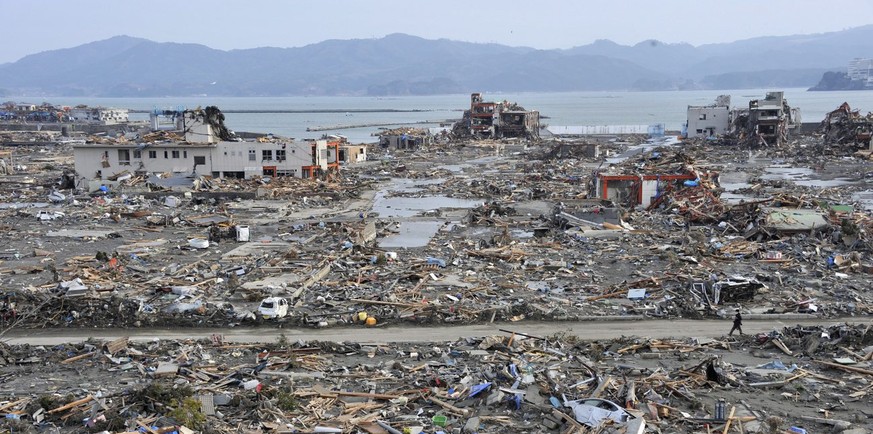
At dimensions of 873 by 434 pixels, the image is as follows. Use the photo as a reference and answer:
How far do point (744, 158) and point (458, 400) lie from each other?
59374 mm

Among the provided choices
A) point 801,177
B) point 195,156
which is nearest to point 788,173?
point 801,177

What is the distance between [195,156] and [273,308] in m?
30.2

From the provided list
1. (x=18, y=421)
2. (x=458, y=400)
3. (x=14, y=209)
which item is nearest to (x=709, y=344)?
(x=458, y=400)

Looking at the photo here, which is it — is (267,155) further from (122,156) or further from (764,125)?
(764,125)

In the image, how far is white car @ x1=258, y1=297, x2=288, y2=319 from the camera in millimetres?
19266

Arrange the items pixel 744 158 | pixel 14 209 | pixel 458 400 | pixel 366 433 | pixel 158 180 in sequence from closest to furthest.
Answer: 1. pixel 366 433
2. pixel 458 400
3. pixel 14 209
4. pixel 158 180
5. pixel 744 158

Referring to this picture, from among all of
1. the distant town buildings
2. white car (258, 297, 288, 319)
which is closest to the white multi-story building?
the distant town buildings

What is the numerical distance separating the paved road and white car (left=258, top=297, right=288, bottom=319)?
45 centimetres

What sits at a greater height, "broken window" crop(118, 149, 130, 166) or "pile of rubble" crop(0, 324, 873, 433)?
"broken window" crop(118, 149, 130, 166)

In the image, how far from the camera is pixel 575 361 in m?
15.2

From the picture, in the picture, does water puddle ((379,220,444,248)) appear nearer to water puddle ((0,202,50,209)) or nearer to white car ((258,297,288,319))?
white car ((258,297,288,319))

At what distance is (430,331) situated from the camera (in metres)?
18.6

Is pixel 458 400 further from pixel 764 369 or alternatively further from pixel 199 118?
pixel 199 118

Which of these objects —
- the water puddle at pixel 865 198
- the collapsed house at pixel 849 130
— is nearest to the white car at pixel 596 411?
the water puddle at pixel 865 198
